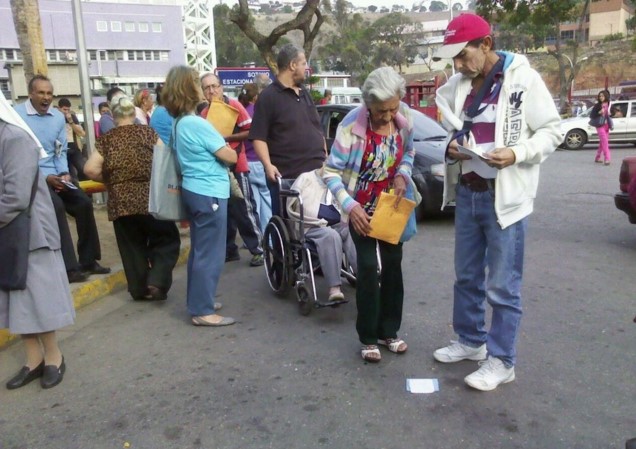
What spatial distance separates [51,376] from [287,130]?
2632 mm

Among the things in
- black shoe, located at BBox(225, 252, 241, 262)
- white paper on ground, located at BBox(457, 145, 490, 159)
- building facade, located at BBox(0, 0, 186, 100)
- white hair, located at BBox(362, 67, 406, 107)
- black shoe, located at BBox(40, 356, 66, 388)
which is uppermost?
building facade, located at BBox(0, 0, 186, 100)

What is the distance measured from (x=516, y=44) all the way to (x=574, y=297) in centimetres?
9334

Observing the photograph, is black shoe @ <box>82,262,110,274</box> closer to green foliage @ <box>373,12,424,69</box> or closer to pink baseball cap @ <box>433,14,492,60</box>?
pink baseball cap @ <box>433,14,492,60</box>

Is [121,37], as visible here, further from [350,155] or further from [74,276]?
[350,155]

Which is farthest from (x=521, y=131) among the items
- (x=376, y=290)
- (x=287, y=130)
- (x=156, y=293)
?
(x=156, y=293)

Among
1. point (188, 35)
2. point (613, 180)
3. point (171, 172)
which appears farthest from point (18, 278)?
point (188, 35)

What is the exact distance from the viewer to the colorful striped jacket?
3.55m

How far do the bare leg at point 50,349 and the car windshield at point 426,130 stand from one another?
5.77 metres

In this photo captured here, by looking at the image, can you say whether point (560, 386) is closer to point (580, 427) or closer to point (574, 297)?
point (580, 427)

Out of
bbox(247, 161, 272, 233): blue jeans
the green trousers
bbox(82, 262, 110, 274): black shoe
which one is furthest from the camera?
bbox(247, 161, 272, 233): blue jeans

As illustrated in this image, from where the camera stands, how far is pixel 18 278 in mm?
3402

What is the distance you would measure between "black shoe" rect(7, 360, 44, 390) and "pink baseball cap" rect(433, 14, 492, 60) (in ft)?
10.0

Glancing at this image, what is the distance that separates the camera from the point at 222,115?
541 centimetres


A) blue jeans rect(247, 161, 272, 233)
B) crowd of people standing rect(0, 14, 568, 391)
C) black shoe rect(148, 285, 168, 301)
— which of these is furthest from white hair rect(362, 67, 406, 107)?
blue jeans rect(247, 161, 272, 233)
